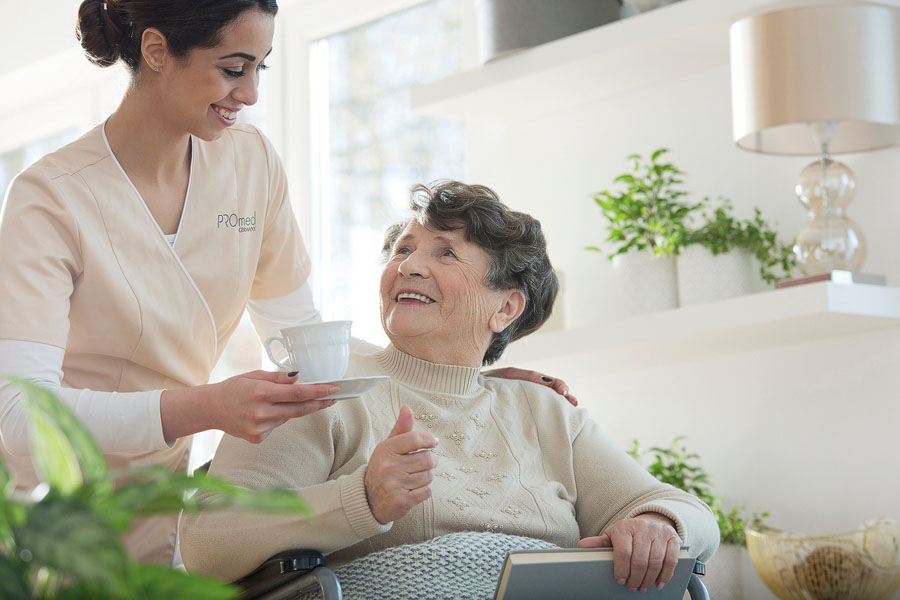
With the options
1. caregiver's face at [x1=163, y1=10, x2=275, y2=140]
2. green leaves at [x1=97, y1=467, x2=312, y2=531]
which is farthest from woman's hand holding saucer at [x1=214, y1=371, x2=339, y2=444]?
green leaves at [x1=97, y1=467, x2=312, y2=531]

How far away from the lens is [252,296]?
6.72ft

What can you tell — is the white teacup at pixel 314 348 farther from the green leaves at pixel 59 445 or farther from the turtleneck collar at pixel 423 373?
the green leaves at pixel 59 445

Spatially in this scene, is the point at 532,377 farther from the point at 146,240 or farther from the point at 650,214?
the point at 650,214

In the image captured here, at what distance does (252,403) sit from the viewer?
1.28 meters

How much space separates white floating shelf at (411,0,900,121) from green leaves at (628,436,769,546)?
927 mm

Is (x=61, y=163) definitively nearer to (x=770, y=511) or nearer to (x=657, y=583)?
(x=657, y=583)

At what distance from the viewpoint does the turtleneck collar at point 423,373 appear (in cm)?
174

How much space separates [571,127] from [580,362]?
73 cm

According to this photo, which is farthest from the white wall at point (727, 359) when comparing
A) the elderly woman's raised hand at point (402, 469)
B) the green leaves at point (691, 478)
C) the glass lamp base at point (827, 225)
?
the elderly woman's raised hand at point (402, 469)

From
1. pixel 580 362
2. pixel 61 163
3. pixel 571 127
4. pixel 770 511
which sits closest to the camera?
pixel 61 163

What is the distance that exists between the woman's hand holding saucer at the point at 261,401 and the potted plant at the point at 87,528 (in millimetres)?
759

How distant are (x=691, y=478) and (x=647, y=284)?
0.48 meters

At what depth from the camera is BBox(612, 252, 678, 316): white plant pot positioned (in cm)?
258

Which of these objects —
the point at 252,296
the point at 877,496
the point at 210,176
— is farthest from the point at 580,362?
the point at 210,176
